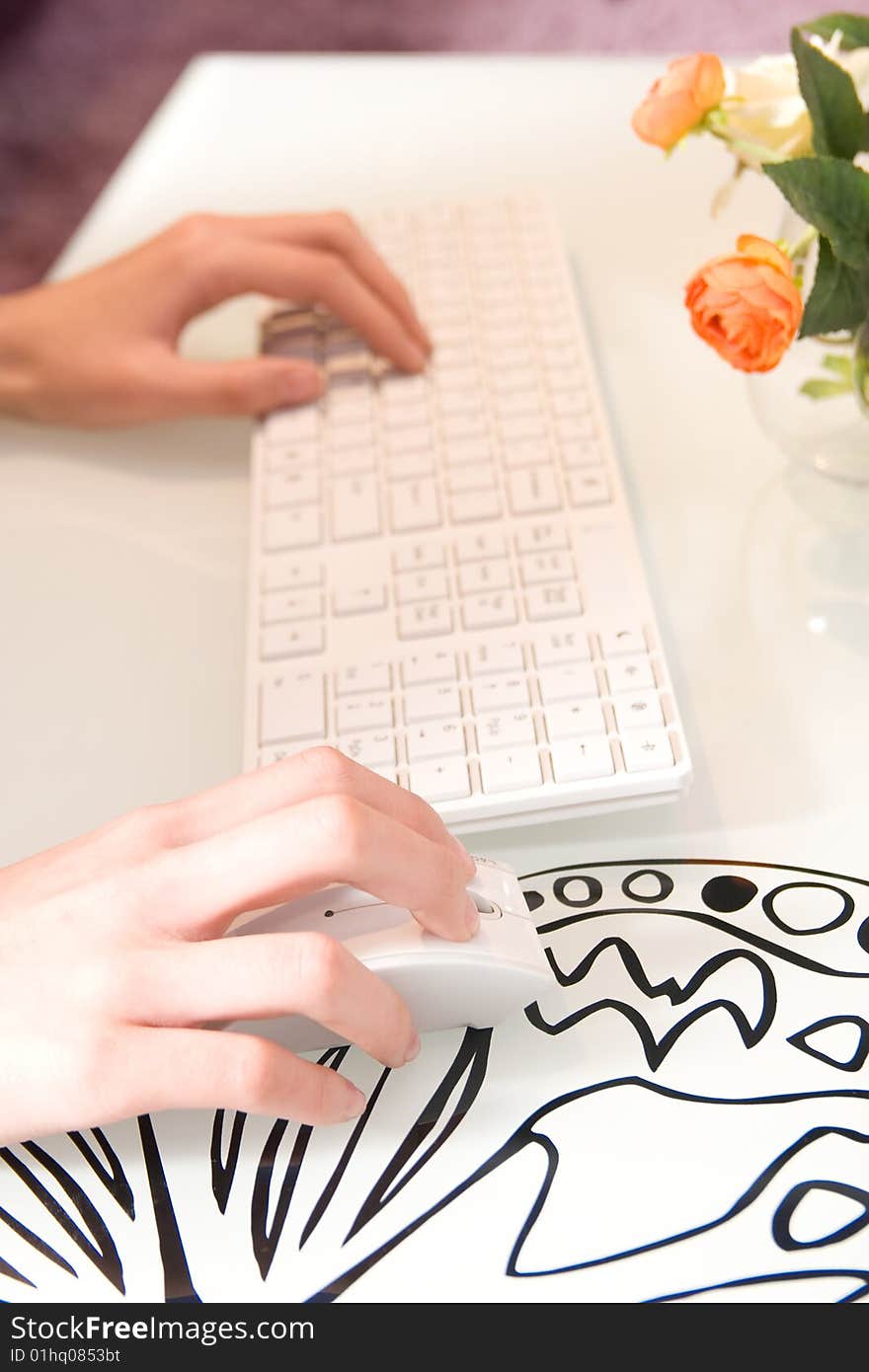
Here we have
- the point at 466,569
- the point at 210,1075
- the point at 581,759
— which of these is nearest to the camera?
the point at 210,1075

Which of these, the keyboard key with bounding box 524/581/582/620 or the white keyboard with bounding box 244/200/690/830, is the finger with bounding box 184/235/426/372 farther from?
the keyboard key with bounding box 524/581/582/620

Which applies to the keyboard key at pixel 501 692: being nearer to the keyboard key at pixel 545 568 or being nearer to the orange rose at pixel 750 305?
the keyboard key at pixel 545 568

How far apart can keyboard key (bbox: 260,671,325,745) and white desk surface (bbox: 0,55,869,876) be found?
0.04 meters

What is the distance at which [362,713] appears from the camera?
23.1 inches

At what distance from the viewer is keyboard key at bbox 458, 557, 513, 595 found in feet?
2.08

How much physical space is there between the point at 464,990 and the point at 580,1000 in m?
0.06

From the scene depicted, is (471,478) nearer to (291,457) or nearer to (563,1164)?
(291,457)

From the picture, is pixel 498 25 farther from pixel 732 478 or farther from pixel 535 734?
pixel 535 734

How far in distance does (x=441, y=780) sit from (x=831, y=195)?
292 millimetres

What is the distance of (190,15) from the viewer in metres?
2.40

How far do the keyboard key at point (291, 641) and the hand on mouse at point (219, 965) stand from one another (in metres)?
0.13

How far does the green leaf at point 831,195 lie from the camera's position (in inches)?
19.8

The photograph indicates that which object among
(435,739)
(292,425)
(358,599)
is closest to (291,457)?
(292,425)

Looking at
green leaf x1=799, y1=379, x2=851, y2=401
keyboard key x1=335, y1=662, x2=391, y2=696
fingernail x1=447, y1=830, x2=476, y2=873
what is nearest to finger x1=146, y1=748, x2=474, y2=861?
fingernail x1=447, y1=830, x2=476, y2=873
